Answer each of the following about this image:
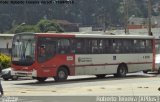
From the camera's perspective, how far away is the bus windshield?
27172 millimetres

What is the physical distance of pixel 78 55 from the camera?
2961cm

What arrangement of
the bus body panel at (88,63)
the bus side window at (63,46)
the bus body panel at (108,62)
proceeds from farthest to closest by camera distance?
the bus body panel at (108,62) → the bus side window at (63,46) → the bus body panel at (88,63)

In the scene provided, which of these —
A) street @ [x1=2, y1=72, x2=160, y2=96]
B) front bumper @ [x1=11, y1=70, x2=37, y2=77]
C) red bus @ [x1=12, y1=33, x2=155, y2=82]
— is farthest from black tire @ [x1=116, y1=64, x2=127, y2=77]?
front bumper @ [x1=11, y1=70, x2=37, y2=77]

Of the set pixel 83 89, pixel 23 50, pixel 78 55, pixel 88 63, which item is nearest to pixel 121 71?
pixel 88 63

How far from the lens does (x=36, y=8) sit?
116m

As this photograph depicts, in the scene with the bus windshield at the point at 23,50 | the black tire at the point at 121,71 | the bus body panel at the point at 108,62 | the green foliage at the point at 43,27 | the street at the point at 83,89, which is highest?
the green foliage at the point at 43,27

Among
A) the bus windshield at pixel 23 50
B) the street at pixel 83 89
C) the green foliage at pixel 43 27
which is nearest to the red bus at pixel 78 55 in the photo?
the bus windshield at pixel 23 50

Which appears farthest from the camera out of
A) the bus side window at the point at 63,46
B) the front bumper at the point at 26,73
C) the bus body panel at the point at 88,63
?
the bus side window at the point at 63,46

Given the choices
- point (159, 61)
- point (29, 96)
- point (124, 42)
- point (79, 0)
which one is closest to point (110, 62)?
point (124, 42)

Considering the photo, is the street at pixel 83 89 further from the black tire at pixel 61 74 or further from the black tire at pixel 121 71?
the black tire at pixel 121 71

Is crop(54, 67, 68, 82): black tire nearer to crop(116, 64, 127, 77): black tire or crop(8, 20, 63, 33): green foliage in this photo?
crop(116, 64, 127, 77): black tire

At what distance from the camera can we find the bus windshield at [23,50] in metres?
27.2

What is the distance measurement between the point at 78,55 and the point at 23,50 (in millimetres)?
3673

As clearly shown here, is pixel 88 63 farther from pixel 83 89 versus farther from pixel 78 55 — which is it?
pixel 83 89
